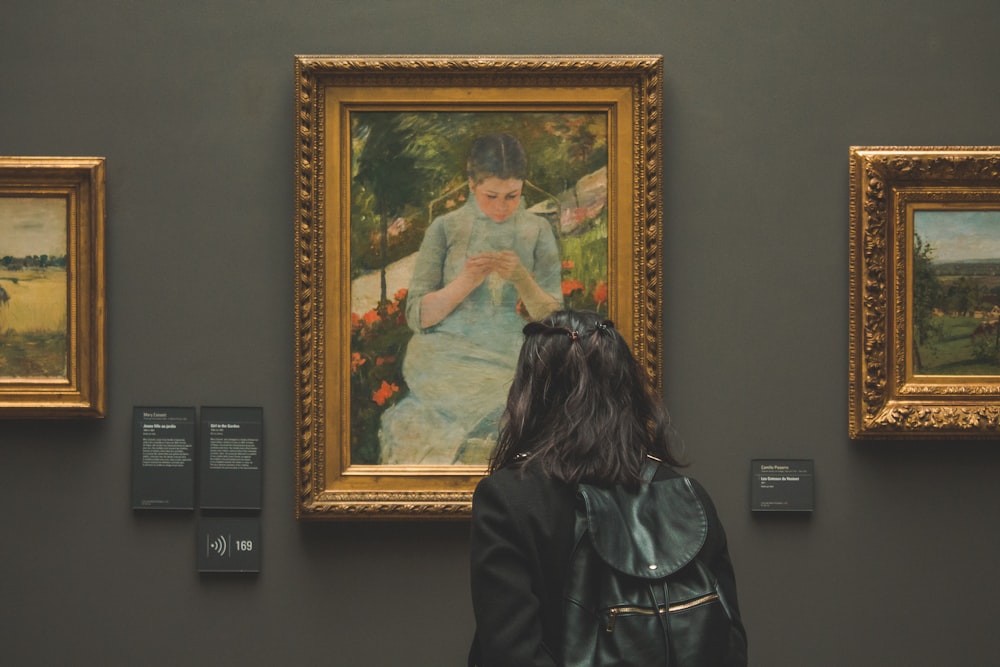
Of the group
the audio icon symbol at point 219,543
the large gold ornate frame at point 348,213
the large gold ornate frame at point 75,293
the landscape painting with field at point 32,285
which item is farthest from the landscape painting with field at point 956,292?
the landscape painting with field at point 32,285

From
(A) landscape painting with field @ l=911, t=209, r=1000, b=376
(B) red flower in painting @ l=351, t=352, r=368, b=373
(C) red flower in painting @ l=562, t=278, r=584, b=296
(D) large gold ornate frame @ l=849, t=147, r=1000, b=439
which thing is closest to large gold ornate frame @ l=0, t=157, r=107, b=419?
(B) red flower in painting @ l=351, t=352, r=368, b=373

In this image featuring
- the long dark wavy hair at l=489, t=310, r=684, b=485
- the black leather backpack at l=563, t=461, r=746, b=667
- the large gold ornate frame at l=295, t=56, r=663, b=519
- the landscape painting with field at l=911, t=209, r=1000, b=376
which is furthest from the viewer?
the landscape painting with field at l=911, t=209, r=1000, b=376

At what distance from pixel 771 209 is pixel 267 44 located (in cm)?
229

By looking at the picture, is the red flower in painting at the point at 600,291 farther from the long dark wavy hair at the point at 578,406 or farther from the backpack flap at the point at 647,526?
the backpack flap at the point at 647,526

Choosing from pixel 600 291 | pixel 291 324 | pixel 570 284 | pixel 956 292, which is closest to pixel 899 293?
pixel 956 292

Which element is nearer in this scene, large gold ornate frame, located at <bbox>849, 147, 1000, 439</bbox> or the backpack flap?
the backpack flap

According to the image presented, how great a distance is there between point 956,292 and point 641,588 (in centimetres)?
251

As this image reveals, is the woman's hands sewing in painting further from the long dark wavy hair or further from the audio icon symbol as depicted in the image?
the long dark wavy hair

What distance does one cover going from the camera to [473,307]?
4.10 meters

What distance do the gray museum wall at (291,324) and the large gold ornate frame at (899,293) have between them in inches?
3.5

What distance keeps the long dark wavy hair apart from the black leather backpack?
3.3 inches

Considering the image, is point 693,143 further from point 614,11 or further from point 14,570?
point 14,570

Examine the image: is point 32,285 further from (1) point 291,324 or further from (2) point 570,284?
(2) point 570,284

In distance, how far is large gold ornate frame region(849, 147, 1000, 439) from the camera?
4.08 meters
